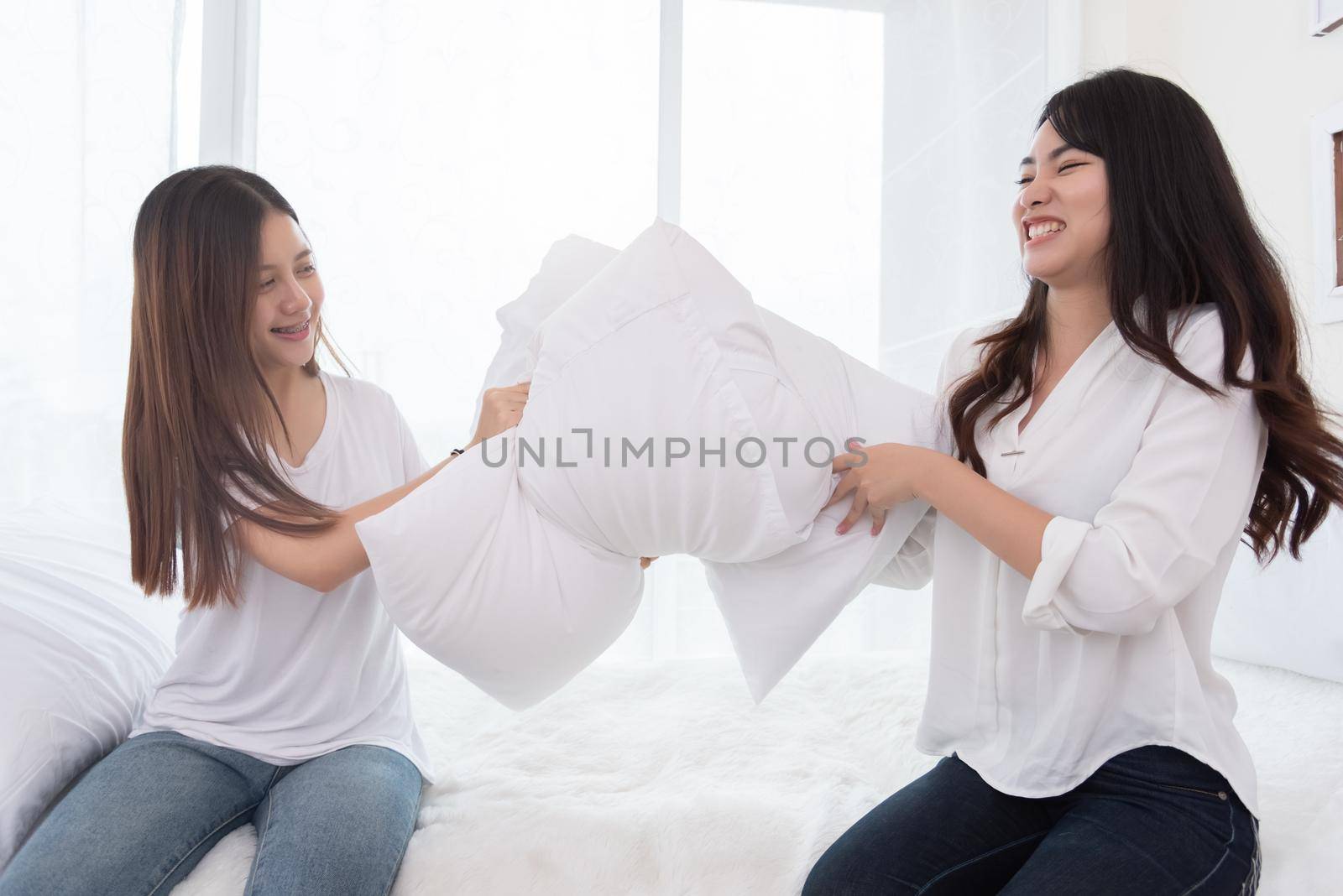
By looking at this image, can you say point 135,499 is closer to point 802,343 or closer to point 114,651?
point 114,651

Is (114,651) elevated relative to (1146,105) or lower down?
lower down

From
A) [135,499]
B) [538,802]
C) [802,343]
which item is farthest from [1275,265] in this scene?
[135,499]

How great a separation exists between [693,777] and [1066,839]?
476 millimetres

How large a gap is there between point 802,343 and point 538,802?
64cm

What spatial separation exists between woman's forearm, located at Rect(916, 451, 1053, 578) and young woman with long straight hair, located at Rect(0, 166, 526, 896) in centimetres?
48

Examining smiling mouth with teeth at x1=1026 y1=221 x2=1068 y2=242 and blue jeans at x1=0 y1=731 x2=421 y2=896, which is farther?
smiling mouth with teeth at x1=1026 y1=221 x2=1068 y2=242

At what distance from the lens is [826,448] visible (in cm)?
97

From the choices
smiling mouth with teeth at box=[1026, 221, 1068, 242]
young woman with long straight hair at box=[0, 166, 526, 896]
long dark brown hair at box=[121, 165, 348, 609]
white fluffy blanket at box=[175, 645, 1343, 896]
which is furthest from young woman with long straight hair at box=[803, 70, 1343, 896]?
long dark brown hair at box=[121, 165, 348, 609]

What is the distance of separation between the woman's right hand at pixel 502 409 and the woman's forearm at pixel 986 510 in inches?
18.2

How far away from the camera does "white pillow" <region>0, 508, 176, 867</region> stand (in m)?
1.00

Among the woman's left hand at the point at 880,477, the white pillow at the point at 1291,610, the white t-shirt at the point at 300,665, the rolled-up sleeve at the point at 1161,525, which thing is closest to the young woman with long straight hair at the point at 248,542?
the white t-shirt at the point at 300,665

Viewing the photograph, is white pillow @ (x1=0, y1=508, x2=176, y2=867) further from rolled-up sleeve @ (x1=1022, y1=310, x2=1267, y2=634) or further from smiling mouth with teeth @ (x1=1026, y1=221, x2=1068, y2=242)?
smiling mouth with teeth @ (x1=1026, y1=221, x2=1068, y2=242)

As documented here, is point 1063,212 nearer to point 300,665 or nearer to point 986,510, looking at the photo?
point 986,510

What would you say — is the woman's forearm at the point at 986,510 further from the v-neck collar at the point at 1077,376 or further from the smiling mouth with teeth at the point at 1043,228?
the smiling mouth with teeth at the point at 1043,228
